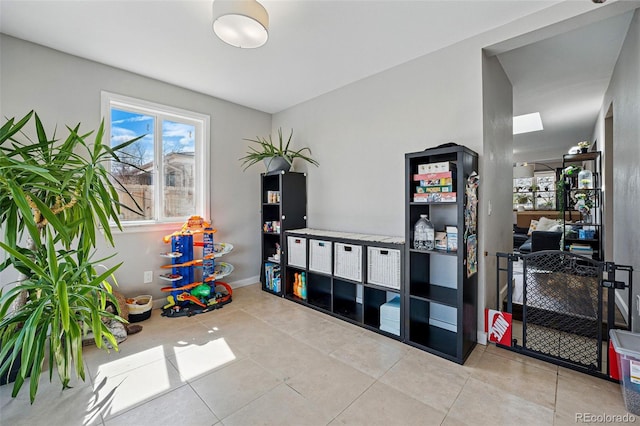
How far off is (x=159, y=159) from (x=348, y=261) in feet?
8.11

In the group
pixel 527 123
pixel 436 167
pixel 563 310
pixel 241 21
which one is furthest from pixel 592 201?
pixel 241 21

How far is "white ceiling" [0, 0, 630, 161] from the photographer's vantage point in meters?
2.04

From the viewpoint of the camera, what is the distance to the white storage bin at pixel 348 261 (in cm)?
272

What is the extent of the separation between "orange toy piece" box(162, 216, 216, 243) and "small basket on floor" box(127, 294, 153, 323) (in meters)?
0.63

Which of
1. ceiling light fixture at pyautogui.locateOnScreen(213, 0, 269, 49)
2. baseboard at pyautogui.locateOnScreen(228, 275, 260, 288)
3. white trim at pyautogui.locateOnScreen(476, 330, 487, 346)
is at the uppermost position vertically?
ceiling light fixture at pyautogui.locateOnScreen(213, 0, 269, 49)

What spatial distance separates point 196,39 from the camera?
240 centimetres

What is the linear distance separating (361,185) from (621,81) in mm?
2602

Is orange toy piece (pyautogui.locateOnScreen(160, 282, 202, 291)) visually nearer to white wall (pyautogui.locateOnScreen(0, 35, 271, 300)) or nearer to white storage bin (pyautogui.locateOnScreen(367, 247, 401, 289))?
white wall (pyautogui.locateOnScreen(0, 35, 271, 300))

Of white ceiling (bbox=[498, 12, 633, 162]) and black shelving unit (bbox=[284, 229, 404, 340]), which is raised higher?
white ceiling (bbox=[498, 12, 633, 162])

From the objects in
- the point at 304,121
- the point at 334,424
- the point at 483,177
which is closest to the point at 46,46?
the point at 304,121

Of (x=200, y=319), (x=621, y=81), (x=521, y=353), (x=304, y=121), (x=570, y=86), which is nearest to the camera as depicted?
(x=521, y=353)

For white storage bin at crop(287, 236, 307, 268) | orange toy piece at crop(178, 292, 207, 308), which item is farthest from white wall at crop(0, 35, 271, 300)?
white storage bin at crop(287, 236, 307, 268)

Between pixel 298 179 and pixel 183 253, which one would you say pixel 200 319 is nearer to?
pixel 183 253

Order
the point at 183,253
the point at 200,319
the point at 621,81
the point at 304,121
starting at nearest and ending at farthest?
the point at 621,81, the point at 200,319, the point at 183,253, the point at 304,121
